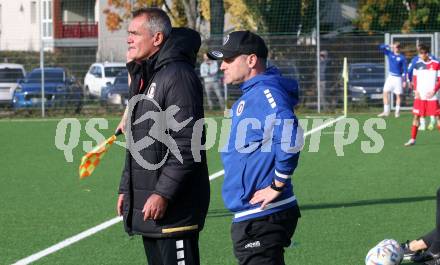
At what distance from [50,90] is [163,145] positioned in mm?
25295

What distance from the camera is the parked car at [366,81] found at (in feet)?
99.8

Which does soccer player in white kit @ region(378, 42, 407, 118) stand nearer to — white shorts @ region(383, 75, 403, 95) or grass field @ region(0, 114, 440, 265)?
white shorts @ region(383, 75, 403, 95)

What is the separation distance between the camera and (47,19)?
190 ft

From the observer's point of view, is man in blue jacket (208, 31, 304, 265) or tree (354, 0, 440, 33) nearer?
man in blue jacket (208, 31, 304, 265)

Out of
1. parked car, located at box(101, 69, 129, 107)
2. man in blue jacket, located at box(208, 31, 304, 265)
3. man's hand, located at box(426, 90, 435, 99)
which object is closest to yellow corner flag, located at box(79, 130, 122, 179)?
man in blue jacket, located at box(208, 31, 304, 265)

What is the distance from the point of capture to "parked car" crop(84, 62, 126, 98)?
31.1 m

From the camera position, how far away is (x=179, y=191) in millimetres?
5520

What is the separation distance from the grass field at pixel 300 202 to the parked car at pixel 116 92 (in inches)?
418

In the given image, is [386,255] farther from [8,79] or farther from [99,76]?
[99,76]

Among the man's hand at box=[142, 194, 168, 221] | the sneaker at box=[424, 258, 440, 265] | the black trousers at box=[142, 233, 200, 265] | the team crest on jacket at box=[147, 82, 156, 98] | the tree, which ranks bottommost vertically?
the sneaker at box=[424, 258, 440, 265]

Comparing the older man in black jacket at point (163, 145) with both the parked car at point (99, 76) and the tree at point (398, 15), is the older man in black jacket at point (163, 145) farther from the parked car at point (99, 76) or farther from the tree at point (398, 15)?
the tree at point (398, 15)

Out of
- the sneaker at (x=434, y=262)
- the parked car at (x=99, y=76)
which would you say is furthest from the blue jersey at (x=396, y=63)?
the sneaker at (x=434, y=262)

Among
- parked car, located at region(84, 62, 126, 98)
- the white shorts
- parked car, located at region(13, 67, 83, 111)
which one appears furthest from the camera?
parked car, located at region(84, 62, 126, 98)

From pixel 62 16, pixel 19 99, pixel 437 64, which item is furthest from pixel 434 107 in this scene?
pixel 62 16
